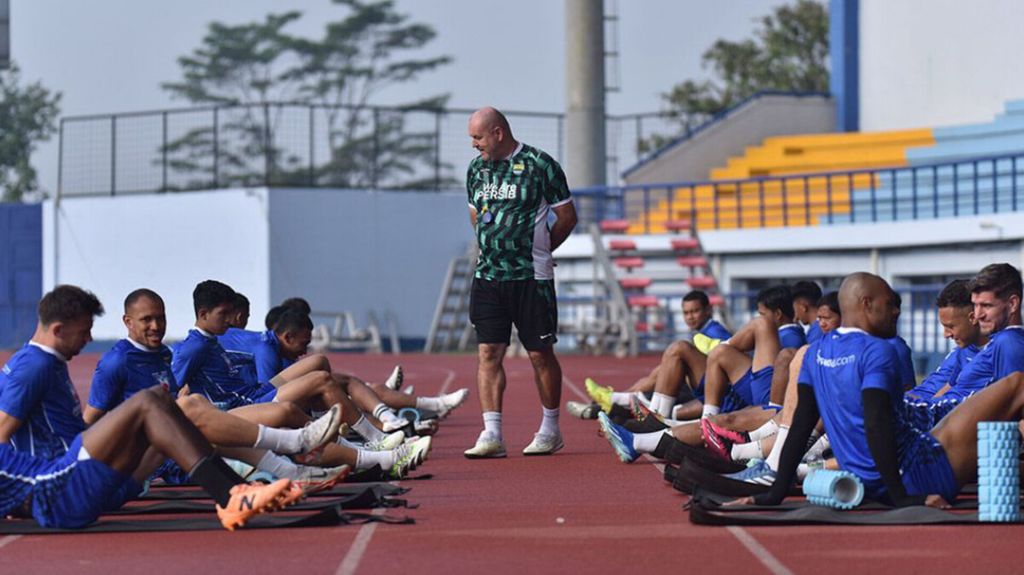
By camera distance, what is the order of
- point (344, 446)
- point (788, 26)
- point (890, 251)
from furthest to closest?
point (788, 26) < point (890, 251) < point (344, 446)

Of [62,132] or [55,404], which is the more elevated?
[62,132]

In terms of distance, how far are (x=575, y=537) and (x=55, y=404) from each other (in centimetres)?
215

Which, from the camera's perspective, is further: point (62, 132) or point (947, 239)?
point (62, 132)

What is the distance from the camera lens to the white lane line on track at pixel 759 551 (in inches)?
243

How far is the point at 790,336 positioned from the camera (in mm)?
11609

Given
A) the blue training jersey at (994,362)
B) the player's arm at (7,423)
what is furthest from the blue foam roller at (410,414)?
the player's arm at (7,423)

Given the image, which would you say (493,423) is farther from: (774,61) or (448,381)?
(774,61)

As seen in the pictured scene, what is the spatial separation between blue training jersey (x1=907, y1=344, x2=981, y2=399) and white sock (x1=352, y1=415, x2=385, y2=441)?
10.1ft

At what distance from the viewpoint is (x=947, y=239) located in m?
23.4

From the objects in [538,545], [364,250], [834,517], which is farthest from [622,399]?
[364,250]

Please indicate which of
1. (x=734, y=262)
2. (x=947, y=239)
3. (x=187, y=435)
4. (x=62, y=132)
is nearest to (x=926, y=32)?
(x=734, y=262)

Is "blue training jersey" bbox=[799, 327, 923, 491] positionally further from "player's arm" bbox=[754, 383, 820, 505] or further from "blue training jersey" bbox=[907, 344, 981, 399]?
"blue training jersey" bbox=[907, 344, 981, 399]

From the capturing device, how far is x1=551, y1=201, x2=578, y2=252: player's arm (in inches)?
424

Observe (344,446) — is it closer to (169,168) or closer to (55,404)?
(55,404)
